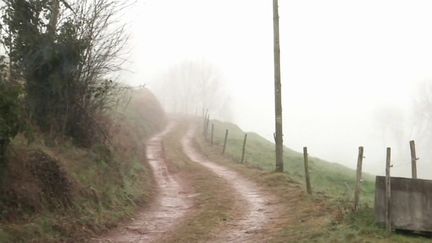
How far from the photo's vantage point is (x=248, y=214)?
15125 mm

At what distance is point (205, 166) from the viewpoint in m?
29.5

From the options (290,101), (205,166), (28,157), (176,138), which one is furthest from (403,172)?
(290,101)

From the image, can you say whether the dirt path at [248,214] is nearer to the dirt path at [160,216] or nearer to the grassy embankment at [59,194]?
the dirt path at [160,216]

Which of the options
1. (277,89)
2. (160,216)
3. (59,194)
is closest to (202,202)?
(160,216)

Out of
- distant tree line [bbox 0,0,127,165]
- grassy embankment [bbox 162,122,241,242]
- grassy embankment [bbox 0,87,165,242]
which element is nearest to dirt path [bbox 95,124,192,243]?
grassy embankment [bbox 162,122,241,242]

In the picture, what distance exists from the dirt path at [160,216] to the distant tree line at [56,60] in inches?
152

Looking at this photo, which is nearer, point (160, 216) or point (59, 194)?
point (59, 194)

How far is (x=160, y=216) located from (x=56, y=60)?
20.2ft

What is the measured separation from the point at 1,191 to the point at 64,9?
865 centimetres

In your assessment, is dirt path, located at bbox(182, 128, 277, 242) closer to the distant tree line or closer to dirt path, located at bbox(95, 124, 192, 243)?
dirt path, located at bbox(95, 124, 192, 243)

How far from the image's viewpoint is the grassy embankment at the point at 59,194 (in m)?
10.5

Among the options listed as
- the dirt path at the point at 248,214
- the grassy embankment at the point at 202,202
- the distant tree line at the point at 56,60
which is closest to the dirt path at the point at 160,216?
the grassy embankment at the point at 202,202

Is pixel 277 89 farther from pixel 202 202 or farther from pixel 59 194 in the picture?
pixel 59 194

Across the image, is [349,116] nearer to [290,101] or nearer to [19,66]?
[290,101]
